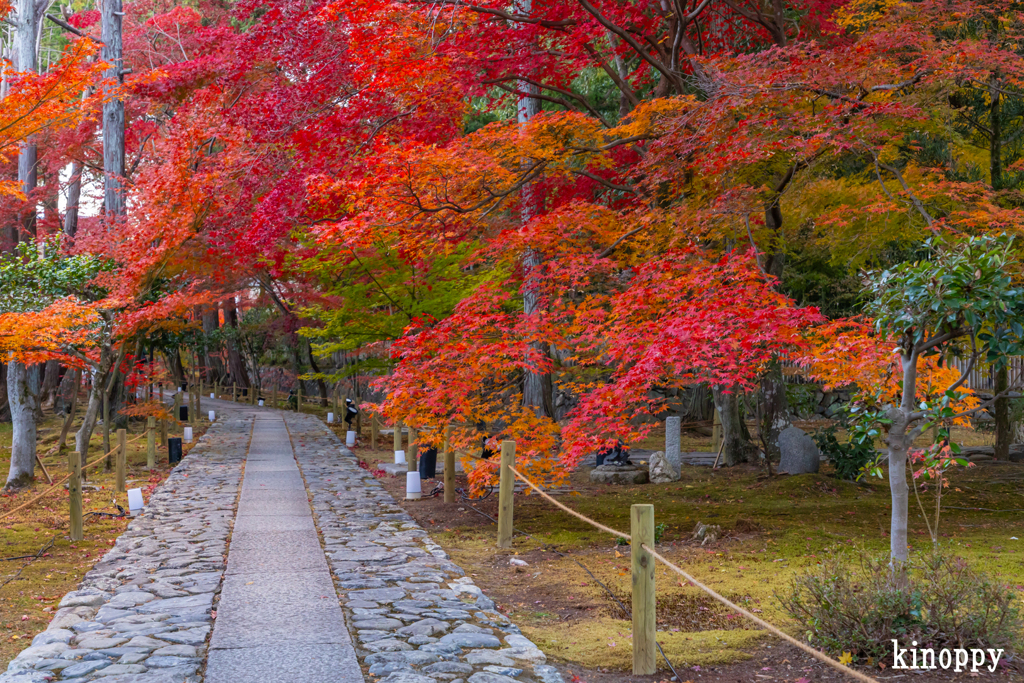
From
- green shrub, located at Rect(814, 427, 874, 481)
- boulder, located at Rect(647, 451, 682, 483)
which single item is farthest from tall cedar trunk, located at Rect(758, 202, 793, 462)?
boulder, located at Rect(647, 451, 682, 483)

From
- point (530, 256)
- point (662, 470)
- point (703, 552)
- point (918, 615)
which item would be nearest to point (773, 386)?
point (662, 470)

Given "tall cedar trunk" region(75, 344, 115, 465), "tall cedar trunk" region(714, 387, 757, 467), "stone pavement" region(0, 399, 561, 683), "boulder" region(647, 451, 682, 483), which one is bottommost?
"stone pavement" region(0, 399, 561, 683)

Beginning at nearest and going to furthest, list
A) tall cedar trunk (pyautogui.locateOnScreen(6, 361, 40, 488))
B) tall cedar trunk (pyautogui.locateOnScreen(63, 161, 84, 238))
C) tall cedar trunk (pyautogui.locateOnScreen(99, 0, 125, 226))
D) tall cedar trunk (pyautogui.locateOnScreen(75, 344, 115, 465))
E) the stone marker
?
tall cedar trunk (pyautogui.locateOnScreen(6, 361, 40, 488)) < tall cedar trunk (pyautogui.locateOnScreen(75, 344, 115, 465)) < the stone marker < tall cedar trunk (pyautogui.locateOnScreen(99, 0, 125, 226)) < tall cedar trunk (pyautogui.locateOnScreen(63, 161, 84, 238))

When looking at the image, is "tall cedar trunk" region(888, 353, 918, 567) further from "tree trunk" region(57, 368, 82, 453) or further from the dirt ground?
"tree trunk" region(57, 368, 82, 453)

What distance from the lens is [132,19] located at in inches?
976

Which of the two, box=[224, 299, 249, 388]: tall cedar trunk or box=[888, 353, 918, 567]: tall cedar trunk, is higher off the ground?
box=[224, 299, 249, 388]: tall cedar trunk

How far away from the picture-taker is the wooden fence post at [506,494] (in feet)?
27.0

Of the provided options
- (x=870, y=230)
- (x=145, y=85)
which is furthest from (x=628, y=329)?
(x=145, y=85)

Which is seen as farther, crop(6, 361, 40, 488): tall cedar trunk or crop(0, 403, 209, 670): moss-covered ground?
crop(6, 361, 40, 488): tall cedar trunk

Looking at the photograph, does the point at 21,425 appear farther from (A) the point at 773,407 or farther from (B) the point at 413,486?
(A) the point at 773,407

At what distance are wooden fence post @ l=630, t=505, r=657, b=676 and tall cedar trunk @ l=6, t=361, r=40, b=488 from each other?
11664 millimetres

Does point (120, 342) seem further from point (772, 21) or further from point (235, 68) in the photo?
point (772, 21)

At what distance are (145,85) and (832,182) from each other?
49.5ft

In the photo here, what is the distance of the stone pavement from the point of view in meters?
4.67
